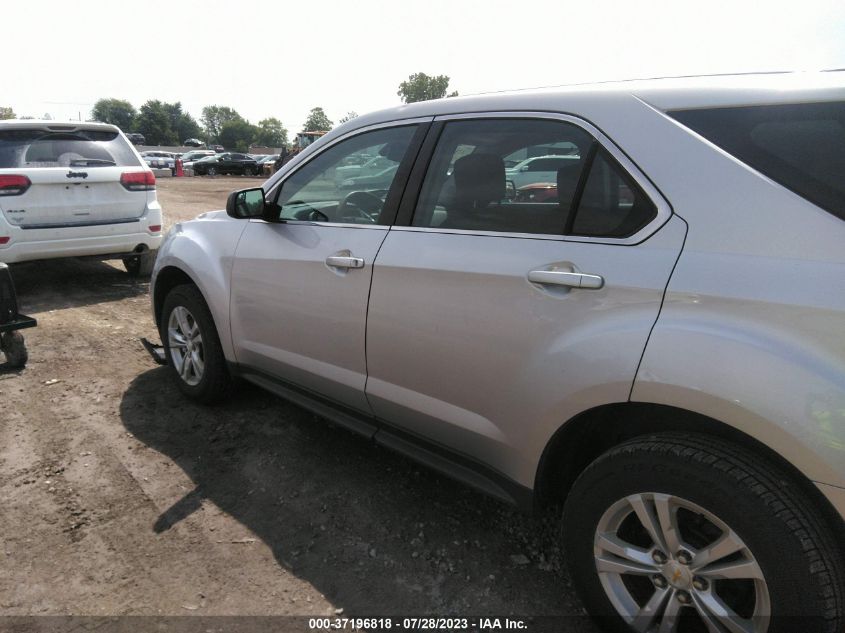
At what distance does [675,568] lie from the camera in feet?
5.84

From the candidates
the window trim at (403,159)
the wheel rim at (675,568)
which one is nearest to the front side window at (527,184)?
the window trim at (403,159)

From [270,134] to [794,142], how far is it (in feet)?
461

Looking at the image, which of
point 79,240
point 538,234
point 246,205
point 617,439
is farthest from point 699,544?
point 79,240

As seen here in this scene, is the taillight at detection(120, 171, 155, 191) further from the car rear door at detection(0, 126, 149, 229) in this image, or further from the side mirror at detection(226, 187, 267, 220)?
the side mirror at detection(226, 187, 267, 220)

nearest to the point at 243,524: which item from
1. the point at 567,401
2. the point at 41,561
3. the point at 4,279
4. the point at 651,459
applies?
the point at 41,561

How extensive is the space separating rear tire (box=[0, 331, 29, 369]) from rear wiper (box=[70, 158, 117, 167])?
2.63m

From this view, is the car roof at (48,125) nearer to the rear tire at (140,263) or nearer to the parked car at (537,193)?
the rear tire at (140,263)

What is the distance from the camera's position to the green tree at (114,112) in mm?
129850

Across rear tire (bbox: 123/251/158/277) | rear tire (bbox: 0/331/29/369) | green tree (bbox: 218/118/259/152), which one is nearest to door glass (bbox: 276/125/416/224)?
rear tire (bbox: 0/331/29/369)

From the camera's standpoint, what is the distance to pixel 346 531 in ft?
8.78

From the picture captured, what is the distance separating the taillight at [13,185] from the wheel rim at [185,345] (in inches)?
123

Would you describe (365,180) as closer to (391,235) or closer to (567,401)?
(391,235)

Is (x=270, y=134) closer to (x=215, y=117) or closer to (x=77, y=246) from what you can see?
(x=215, y=117)

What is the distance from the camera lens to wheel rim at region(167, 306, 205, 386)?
3775mm
